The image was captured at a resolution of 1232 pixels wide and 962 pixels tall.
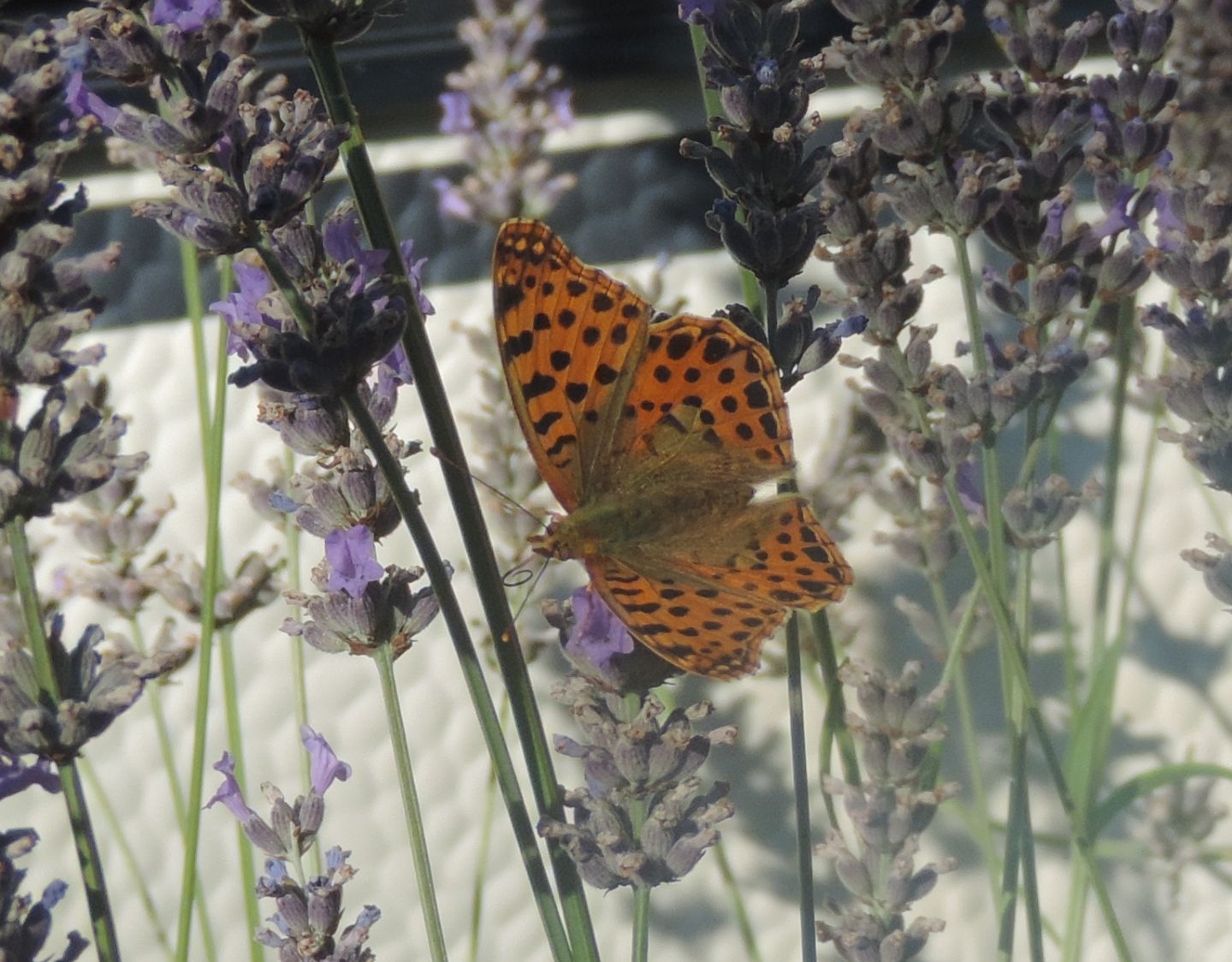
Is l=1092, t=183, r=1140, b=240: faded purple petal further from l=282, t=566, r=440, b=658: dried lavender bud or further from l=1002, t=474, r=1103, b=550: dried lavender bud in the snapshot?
l=282, t=566, r=440, b=658: dried lavender bud

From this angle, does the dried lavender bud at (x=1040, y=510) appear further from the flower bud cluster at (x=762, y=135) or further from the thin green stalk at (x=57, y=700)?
the thin green stalk at (x=57, y=700)

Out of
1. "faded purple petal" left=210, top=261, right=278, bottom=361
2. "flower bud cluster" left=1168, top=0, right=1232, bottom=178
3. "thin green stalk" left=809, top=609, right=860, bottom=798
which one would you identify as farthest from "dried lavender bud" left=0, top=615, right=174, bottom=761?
"flower bud cluster" left=1168, top=0, right=1232, bottom=178

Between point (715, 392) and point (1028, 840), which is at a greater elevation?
point (715, 392)

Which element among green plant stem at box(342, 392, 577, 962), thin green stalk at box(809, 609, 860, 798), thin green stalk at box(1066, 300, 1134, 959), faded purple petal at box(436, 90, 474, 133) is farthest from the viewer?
faded purple petal at box(436, 90, 474, 133)

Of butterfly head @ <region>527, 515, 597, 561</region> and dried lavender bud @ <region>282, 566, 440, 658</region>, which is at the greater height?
butterfly head @ <region>527, 515, 597, 561</region>

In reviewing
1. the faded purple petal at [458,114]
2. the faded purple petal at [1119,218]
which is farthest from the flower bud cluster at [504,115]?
the faded purple petal at [1119,218]

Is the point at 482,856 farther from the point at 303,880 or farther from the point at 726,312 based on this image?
the point at 726,312

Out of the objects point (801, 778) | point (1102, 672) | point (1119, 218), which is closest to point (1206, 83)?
point (1119, 218)
